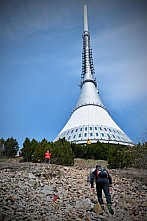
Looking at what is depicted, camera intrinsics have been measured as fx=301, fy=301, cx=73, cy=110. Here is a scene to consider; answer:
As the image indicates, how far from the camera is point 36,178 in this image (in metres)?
13.5

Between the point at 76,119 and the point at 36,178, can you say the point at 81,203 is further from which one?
the point at 76,119

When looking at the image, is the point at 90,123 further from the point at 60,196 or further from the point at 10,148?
the point at 60,196

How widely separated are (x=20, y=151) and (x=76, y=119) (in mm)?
28467

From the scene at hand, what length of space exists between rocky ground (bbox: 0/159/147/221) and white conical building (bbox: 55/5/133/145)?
3328 cm

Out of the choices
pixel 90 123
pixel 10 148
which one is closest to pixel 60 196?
pixel 10 148

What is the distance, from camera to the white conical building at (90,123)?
51.0 metres

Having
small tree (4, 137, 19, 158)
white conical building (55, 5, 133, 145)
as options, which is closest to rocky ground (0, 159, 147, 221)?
small tree (4, 137, 19, 158)

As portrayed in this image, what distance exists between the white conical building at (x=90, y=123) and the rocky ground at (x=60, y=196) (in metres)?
33.3

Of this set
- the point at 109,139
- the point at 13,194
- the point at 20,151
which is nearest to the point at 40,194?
the point at 13,194

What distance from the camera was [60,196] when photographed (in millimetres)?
11047

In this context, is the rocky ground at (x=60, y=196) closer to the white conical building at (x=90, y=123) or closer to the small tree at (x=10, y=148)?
the small tree at (x=10, y=148)

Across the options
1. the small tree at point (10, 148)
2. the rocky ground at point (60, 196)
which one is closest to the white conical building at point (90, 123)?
the small tree at point (10, 148)

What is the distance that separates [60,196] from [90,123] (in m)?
43.1

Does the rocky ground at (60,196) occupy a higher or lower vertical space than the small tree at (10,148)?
lower
